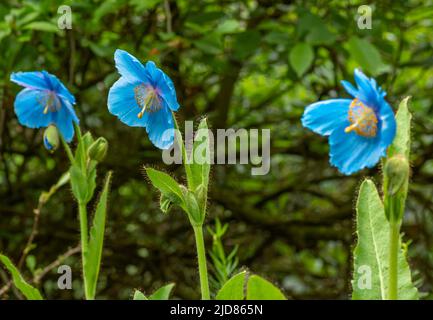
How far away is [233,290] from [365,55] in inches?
39.1

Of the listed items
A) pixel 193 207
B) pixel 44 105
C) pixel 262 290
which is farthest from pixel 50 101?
pixel 262 290

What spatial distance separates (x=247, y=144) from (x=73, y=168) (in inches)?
57.0

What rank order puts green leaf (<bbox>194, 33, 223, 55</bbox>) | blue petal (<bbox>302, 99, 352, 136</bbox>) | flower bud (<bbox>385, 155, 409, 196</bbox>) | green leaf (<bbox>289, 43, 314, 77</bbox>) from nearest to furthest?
flower bud (<bbox>385, 155, 409, 196</bbox>) → blue petal (<bbox>302, 99, 352, 136</bbox>) → green leaf (<bbox>289, 43, 314, 77</bbox>) → green leaf (<bbox>194, 33, 223, 55</bbox>)

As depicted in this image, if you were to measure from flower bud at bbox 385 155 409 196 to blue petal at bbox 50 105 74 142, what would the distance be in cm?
59

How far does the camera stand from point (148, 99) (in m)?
0.83

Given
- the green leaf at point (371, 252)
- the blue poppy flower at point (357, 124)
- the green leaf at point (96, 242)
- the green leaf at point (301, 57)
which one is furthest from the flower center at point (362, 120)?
the green leaf at point (301, 57)

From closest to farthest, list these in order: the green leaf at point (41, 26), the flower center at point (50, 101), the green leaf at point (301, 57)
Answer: the flower center at point (50, 101) < the green leaf at point (41, 26) < the green leaf at point (301, 57)

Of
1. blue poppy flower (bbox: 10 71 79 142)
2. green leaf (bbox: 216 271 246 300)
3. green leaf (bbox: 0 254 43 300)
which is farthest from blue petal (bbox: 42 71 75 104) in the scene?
green leaf (bbox: 216 271 246 300)

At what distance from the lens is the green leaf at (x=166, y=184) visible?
76 centimetres

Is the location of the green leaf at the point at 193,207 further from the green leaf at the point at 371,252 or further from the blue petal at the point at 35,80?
the blue petal at the point at 35,80

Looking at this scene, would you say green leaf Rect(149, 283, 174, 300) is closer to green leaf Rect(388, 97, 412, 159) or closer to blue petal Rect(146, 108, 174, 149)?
blue petal Rect(146, 108, 174, 149)

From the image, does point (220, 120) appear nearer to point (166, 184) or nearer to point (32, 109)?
point (32, 109)

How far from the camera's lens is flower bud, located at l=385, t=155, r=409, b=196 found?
62cm

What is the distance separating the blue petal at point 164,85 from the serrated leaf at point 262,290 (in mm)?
211
